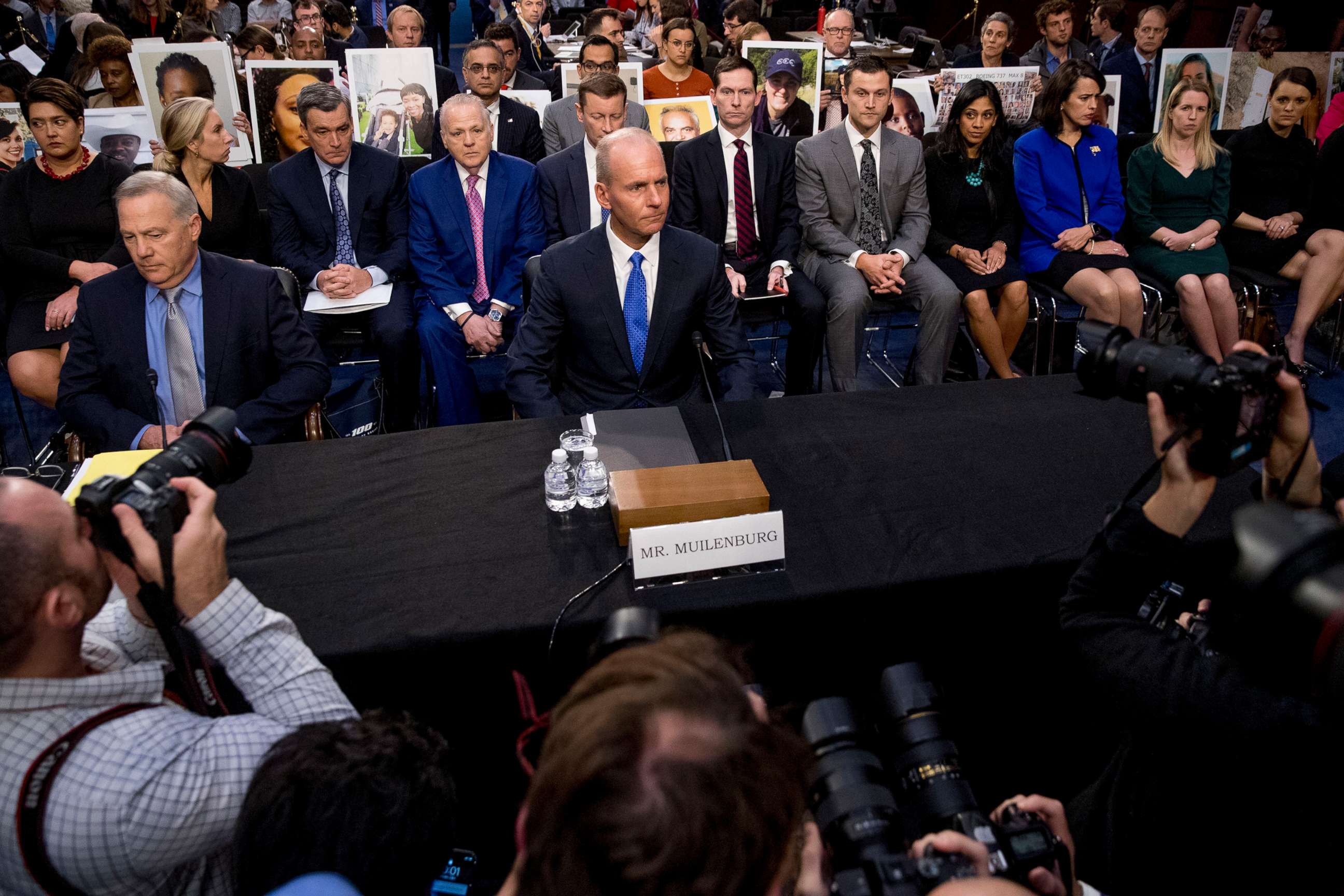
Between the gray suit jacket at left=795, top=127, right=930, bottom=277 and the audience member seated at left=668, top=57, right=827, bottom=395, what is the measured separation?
0.24 ft

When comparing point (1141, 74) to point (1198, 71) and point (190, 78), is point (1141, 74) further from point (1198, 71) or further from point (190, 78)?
point (190, 78)

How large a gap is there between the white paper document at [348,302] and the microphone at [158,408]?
0.88 meters

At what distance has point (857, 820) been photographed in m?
1.08

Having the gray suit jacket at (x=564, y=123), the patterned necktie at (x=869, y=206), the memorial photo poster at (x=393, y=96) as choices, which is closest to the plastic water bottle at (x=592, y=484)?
the patterned necktie at (x=869, y=206)

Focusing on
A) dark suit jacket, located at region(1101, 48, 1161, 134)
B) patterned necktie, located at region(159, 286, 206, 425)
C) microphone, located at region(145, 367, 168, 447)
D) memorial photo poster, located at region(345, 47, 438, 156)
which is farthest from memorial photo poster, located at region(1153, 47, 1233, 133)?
microphone, located at region(145, 367, 168, 447)

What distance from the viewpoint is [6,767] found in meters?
1.04

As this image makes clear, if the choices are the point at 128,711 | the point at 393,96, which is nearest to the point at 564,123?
the point at 393,96

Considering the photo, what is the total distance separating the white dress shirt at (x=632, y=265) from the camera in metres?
2.87

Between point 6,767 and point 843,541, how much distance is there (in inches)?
54.0

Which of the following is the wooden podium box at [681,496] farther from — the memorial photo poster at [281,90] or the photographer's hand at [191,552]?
the memorial photo poster at [281,90]

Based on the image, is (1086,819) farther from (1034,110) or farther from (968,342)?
(1034,110)

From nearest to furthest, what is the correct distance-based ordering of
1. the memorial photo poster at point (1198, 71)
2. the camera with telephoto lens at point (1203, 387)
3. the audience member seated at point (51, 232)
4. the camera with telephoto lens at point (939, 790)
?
the camera with telephoto lens at point (939, 790)
the camera with telephoto lens at point (1203, 387)
the audience member seated at point (51, 232)
the memorial photo poster at point (1198, 71)

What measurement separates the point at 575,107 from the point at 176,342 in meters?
2.71

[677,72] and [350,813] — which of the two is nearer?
[350,813]
